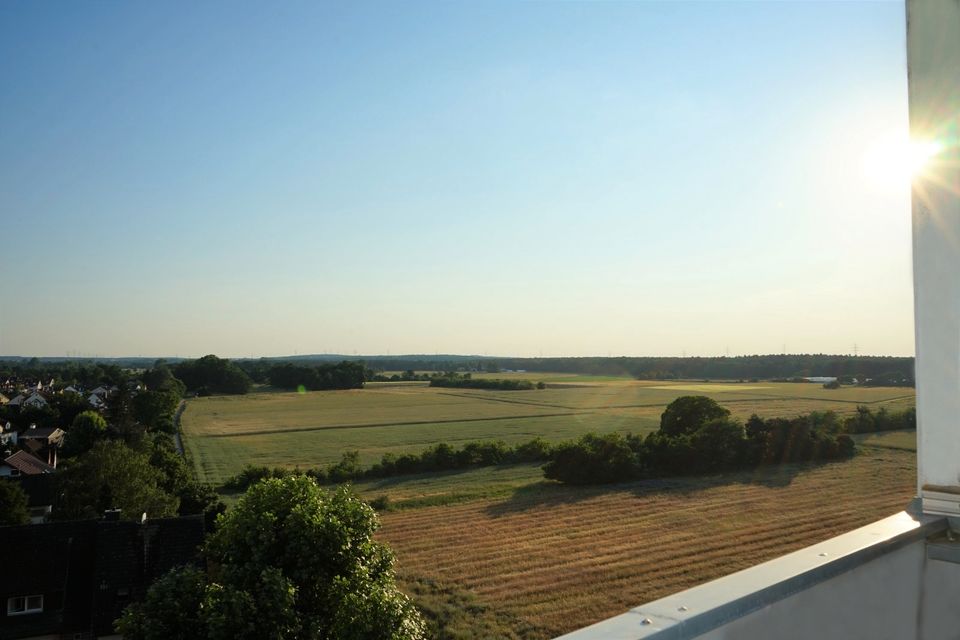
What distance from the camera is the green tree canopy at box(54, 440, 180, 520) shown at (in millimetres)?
13961

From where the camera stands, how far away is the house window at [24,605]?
30.1 feet

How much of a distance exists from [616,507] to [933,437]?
18.1 metres

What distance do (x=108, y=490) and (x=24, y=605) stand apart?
528 cm

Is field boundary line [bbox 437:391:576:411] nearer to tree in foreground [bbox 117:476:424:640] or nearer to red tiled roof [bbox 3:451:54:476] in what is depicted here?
red tiled roof [bbox 3:451:54:476]

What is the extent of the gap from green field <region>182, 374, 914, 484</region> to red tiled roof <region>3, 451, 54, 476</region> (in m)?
4.82

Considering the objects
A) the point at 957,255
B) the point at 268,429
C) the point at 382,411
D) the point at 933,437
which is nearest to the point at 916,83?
the point at 957,255

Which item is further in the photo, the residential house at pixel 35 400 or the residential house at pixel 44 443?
the residential house at pixel 35 400

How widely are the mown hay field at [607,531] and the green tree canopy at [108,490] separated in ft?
17.2

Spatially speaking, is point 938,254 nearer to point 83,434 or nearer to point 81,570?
point 81,570

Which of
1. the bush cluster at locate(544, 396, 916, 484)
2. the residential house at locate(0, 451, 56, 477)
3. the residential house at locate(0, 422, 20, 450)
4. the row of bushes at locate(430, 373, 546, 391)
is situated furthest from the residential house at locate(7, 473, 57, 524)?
the row of bushes at locate(430, 373, 546, 391)

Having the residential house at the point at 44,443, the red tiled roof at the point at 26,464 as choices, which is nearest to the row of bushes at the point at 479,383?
the residential house at the point at 44,443

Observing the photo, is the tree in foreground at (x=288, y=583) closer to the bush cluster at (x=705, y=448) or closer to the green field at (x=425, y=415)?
the bush cluster at (x=705, y=448)

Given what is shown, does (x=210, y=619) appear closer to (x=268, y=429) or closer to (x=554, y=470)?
(x=554, y=470)

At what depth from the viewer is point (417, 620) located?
7.43 metres
